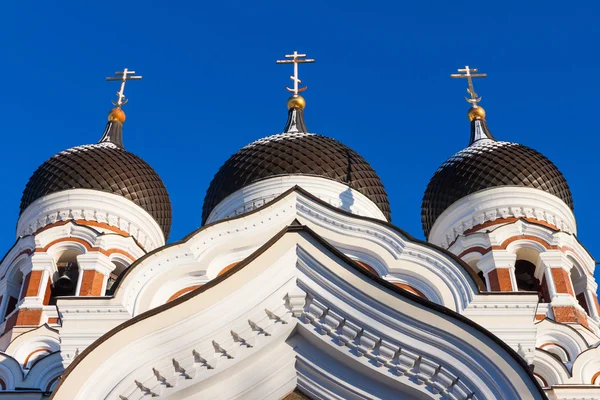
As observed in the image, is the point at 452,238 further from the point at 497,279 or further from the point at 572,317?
the point at 572,317

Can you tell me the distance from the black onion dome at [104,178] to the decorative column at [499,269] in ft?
14.6

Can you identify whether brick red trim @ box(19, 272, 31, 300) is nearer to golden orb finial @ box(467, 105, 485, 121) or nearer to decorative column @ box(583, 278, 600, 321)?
decorative column @ box(583, 278, 600, 321)

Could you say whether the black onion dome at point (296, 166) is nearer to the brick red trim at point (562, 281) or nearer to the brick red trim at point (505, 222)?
the brick red trim at point (505, 222)

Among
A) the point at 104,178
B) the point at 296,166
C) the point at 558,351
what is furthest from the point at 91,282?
the point at 558,351

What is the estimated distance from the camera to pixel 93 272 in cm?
1200

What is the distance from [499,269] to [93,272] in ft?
16.4

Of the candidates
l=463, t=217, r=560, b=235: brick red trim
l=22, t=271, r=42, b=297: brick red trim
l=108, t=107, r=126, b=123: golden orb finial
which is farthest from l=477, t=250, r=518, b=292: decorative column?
l=108, t=107, r=126, b=123: golden orb finial

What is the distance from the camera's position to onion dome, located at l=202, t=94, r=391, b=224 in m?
12.0

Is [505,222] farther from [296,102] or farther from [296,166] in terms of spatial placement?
[296,102]

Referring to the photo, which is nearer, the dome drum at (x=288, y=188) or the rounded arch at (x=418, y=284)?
the rounded arch at (x=418, y=284)

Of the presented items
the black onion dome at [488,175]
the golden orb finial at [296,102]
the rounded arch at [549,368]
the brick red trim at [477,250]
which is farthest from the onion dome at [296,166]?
the rounded arch at [549,368]

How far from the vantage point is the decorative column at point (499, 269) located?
11.7m

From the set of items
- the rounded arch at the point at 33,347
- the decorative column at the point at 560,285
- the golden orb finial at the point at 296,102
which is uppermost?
the golden orb finial at the point at 296,102

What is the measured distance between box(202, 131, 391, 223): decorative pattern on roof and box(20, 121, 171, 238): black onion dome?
45.1 inches
